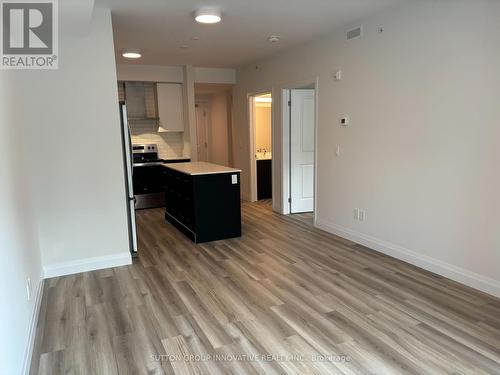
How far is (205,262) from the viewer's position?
3994mm

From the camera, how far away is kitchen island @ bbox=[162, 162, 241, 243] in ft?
15.1

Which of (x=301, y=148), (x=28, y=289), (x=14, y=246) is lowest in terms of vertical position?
(x=28, y=289)

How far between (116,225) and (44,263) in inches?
29.9

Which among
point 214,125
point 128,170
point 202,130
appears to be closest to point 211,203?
Answer: point 128,170

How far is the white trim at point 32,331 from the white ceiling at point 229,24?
2.65m

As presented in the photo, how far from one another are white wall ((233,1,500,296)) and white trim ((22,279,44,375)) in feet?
11.2

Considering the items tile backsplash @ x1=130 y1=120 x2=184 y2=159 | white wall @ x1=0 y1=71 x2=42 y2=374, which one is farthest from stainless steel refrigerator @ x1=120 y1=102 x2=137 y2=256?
tile backsplash @ x1=130 y1=120 x2=184 y2=159

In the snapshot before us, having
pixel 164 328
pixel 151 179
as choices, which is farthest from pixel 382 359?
pixel 151 179

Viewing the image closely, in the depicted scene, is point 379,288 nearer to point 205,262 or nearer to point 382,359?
point 382,359

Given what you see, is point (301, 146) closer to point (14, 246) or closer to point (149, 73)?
point (149, 73)

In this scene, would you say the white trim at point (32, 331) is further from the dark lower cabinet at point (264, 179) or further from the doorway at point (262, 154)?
the dark lower cabinet at point (264, 179)

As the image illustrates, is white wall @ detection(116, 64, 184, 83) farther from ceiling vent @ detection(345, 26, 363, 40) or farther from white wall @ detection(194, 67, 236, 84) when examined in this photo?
ceiling vent @ detection(345, 26, 363, 40)

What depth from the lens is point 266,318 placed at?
277cm

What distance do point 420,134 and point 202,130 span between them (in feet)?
24.2
